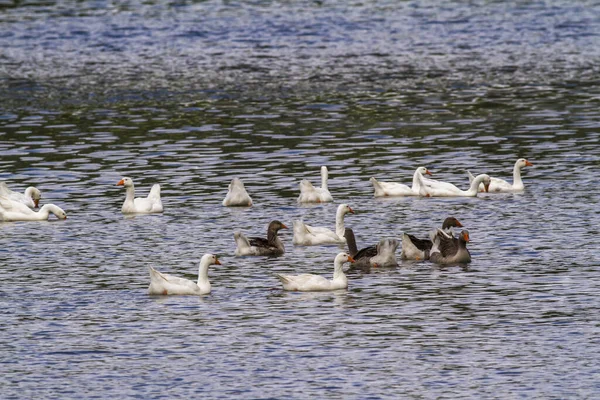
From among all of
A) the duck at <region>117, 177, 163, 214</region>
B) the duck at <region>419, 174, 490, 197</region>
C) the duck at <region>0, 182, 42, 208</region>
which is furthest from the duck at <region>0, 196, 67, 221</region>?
the duck at <region>419, 174, 490, 197</region>

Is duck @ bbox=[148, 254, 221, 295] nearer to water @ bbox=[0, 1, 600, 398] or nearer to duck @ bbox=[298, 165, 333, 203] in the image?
water @ bbox=[0, 1, 600, 398]

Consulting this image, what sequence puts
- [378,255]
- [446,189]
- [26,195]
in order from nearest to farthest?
[378,255] < [26,195] < [446,189]

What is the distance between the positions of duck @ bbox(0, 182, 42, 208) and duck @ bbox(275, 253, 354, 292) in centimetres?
1025

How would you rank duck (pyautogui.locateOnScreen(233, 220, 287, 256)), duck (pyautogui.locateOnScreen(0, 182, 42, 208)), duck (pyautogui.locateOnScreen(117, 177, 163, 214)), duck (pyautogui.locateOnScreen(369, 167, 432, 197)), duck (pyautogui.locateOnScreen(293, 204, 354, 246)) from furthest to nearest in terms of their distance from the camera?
1. duck (pyautogui.locateOnScreen(369, 167, 432, 197))
2. duck (pyautogui.locateOnScreen(0, 182, 42, 208))
3. duck (pyautogui.locateOnScreen(117, 177, 163, 214))
4. duck (pyautogui.locateOnScreen(293, 204, 354, 246))
5. duck (pyautogui.locateOnScreen(233, 220, 287, 256))

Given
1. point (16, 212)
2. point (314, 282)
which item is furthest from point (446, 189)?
point (314, 282)

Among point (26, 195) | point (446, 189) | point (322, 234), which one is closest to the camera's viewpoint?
point (322, 234)

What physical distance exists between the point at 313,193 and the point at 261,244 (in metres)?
5.15

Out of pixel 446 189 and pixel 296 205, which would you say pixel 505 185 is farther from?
pixel 296 205

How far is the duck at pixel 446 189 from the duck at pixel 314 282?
913 centimetres

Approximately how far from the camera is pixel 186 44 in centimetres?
6638

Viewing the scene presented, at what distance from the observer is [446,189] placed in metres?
32.1

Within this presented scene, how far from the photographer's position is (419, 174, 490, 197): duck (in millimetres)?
32031

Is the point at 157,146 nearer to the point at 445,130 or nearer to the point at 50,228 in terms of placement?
the point at 445,130

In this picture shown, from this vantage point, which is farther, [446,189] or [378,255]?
[446,189]
